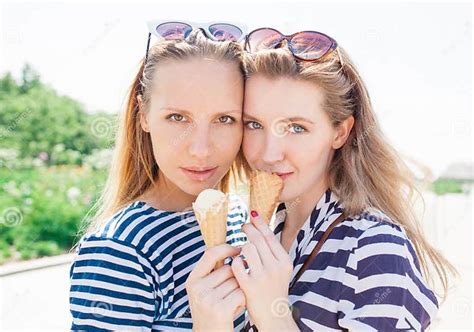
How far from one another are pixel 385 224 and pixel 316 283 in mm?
350

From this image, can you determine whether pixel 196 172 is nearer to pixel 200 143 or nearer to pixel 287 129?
pixel 200 143

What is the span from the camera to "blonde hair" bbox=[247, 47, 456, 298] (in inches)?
95.6

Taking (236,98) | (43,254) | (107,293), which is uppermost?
(236,98)

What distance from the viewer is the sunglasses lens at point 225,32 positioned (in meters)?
2.65

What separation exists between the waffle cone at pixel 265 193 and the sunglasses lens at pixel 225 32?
69cm

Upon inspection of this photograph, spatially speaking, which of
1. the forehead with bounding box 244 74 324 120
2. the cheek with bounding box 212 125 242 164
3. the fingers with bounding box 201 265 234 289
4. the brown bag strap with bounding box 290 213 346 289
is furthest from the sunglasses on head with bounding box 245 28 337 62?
the fingers with bounding box 201 265 234 289

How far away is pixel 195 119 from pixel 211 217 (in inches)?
18.4

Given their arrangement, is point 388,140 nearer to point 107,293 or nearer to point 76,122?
point 107,293

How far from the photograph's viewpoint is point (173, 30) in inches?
105

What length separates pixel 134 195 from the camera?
2.76 metres

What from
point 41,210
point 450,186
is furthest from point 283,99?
point 450,186

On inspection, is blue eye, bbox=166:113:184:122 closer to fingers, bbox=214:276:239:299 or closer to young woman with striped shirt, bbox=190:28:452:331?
young woman with striped shirt, bbox=190:28:452:331

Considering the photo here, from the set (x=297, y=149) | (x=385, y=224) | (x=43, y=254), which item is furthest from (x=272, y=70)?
(x=43, y=254)

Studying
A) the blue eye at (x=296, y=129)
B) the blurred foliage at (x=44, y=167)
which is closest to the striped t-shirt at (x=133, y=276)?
the blue eye at (x=296, y=129)
